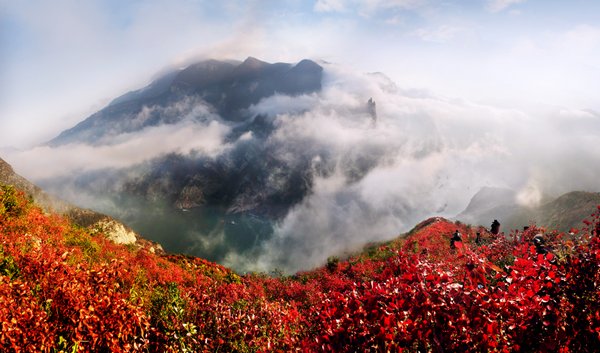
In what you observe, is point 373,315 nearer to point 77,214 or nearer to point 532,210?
point 77,214

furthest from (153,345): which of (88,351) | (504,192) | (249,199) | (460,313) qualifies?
(249,199)

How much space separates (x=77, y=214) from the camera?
86.6 feet

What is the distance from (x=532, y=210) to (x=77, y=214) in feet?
267

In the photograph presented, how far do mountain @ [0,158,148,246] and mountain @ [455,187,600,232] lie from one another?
51.2 meters

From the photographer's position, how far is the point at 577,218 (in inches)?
1802

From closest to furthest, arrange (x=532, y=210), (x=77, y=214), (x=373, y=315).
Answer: (x=373, y=315) < (x=77, y=214) < (x=532, y=210)

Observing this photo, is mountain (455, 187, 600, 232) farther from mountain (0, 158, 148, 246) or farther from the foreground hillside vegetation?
mountain (0, 158, 148, 246)

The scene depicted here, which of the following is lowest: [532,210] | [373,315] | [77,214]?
[532,210]

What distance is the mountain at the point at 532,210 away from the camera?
47.5 meters

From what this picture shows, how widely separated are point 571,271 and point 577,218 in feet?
175

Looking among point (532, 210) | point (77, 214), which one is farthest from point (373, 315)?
point (532, 210)

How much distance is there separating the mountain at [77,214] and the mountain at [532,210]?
51.2 metres

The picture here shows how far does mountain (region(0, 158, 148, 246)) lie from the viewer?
25.5 meters

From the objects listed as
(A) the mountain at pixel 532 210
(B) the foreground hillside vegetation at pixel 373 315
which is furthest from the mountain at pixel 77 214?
(A) the mountain at pixel 532 210
